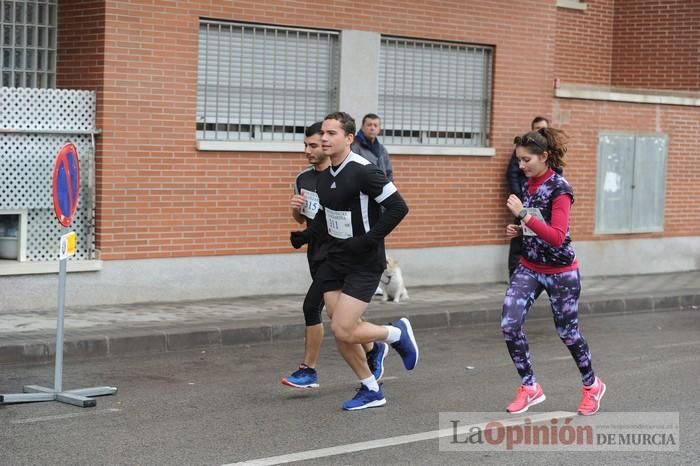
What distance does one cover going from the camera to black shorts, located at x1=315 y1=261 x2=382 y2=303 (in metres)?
8.01

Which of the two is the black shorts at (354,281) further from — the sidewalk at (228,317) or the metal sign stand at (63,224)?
the sidewalk at (228,317)

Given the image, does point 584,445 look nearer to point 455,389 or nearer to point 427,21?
point 455,389

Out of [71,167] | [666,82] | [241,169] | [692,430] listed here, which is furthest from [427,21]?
[692,430]

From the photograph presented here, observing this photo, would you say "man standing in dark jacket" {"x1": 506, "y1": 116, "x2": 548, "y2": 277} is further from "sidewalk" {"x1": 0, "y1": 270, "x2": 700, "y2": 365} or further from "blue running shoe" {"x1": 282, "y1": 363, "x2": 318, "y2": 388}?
"blue running shoe" {"x1": 282, "y1": 363, "x2": 318, "y2": 388}

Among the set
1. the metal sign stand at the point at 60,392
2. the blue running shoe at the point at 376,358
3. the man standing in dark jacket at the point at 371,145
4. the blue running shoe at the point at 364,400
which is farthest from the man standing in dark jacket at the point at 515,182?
the metal sign stand at the point at 60,392

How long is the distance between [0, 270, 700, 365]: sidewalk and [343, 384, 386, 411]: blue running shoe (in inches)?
115

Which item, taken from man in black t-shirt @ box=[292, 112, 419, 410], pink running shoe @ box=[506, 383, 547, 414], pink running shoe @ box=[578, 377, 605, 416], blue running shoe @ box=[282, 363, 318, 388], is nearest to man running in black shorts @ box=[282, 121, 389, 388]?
blue running shoe @ box=[282, 363, 318, 388]

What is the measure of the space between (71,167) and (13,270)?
350 centimetres

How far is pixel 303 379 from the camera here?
8953 mm

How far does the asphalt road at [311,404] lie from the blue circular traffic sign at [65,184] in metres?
1.30

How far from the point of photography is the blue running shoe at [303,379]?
352 inches

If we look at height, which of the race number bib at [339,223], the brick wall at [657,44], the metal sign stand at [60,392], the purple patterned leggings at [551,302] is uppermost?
the brick wall at [657,44]

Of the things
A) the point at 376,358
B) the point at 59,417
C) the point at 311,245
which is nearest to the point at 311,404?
the point at 376,358

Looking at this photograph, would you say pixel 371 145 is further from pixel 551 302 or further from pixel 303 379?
pixel 551 302
